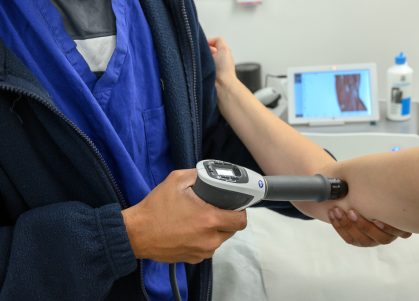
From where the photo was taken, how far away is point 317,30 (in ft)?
6.29

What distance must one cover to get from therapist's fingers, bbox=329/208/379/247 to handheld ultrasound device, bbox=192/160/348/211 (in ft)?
0.51

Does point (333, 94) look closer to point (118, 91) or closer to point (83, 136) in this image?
point (118, 91)

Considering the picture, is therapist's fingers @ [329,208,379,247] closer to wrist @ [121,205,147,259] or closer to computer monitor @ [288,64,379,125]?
wrist @ [121,205,147,259]

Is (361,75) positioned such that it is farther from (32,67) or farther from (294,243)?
(32,67)

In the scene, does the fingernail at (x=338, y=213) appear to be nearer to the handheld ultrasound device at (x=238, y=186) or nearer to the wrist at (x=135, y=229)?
the handheld ultrasound device at (x=238, y=186)

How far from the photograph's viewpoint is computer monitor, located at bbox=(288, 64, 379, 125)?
64.8 inches

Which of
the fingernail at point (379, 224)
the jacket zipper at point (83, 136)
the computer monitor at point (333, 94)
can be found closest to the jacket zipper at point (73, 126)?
the jacket zipper at point (83, 136)

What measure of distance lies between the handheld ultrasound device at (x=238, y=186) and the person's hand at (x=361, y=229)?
0.50ft

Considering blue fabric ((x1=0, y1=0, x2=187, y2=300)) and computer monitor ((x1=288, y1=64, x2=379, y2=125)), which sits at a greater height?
blue fabric ((x1=0, y1=0, x2=187, y2=300))

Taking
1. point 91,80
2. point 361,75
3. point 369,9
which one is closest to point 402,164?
point 91,80

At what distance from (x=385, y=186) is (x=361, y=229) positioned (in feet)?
0.47

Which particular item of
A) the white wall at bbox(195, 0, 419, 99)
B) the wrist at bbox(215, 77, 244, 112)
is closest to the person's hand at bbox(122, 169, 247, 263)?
the wrist at bbox(215, 77, 244, 112)

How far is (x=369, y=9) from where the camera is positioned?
183 cm

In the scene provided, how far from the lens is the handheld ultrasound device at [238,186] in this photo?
62cm
